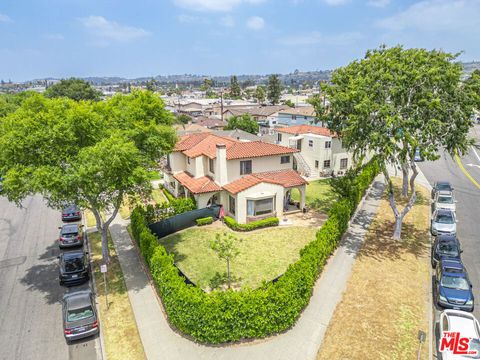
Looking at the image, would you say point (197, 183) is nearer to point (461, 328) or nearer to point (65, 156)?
point (65, 156)

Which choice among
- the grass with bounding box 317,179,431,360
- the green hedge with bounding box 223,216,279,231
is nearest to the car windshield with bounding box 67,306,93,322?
the grass with bounding box 317,179,431,360

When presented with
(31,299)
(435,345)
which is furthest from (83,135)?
(435,345)

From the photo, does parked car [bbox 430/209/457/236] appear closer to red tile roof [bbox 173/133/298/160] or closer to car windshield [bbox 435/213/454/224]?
car windshield [bbox 435/213/454/224]

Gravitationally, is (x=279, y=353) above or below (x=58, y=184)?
below

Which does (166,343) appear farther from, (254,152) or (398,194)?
(398,194)

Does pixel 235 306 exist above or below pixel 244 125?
below

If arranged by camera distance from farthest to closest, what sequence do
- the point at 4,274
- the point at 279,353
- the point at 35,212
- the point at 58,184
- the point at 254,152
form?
the point at 35,212 < the point at 254,152 < the point at 4,274 < the point at 58,184 < the point at 279,353

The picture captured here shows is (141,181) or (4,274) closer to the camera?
(141,181)

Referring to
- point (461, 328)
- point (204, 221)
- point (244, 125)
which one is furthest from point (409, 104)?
point (244, 125)
